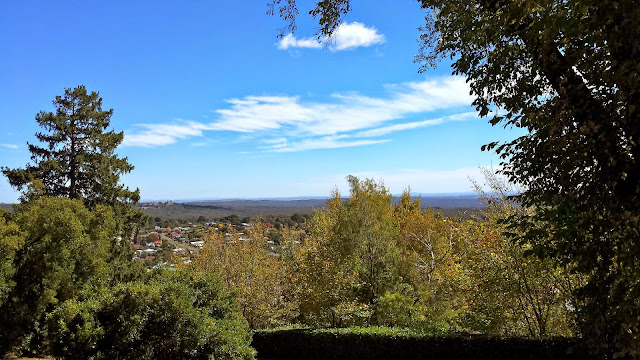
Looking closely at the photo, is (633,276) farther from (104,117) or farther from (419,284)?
(104,117)

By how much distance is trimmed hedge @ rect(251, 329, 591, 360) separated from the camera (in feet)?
27.2

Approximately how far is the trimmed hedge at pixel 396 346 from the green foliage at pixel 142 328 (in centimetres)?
431

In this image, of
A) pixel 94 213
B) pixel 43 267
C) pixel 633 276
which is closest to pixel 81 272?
pixel 43 267

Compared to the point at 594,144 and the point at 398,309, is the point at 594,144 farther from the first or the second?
the point at 398,309

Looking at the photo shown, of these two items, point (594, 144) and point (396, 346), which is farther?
point (396, 346)

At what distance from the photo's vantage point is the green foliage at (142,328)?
8.12 m

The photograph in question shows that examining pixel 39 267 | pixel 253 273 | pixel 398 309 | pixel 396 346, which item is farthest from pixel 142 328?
pixel 253 273

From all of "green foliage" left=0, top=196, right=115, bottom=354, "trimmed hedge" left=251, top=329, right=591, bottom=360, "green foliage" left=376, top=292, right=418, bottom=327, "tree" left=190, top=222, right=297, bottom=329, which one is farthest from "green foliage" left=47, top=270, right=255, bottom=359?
"tree" left=190, top=222, right=297, bottom=329

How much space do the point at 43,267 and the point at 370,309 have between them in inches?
461

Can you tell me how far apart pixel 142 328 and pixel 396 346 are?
23.2 feet

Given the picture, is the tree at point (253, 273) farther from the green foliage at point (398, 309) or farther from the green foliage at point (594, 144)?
the green foliage at point (594, 144)

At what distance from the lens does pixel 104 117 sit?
21.7 meters

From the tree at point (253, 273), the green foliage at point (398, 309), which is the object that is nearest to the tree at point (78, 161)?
the tree at point (253, 273)

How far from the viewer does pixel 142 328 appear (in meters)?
8.69
